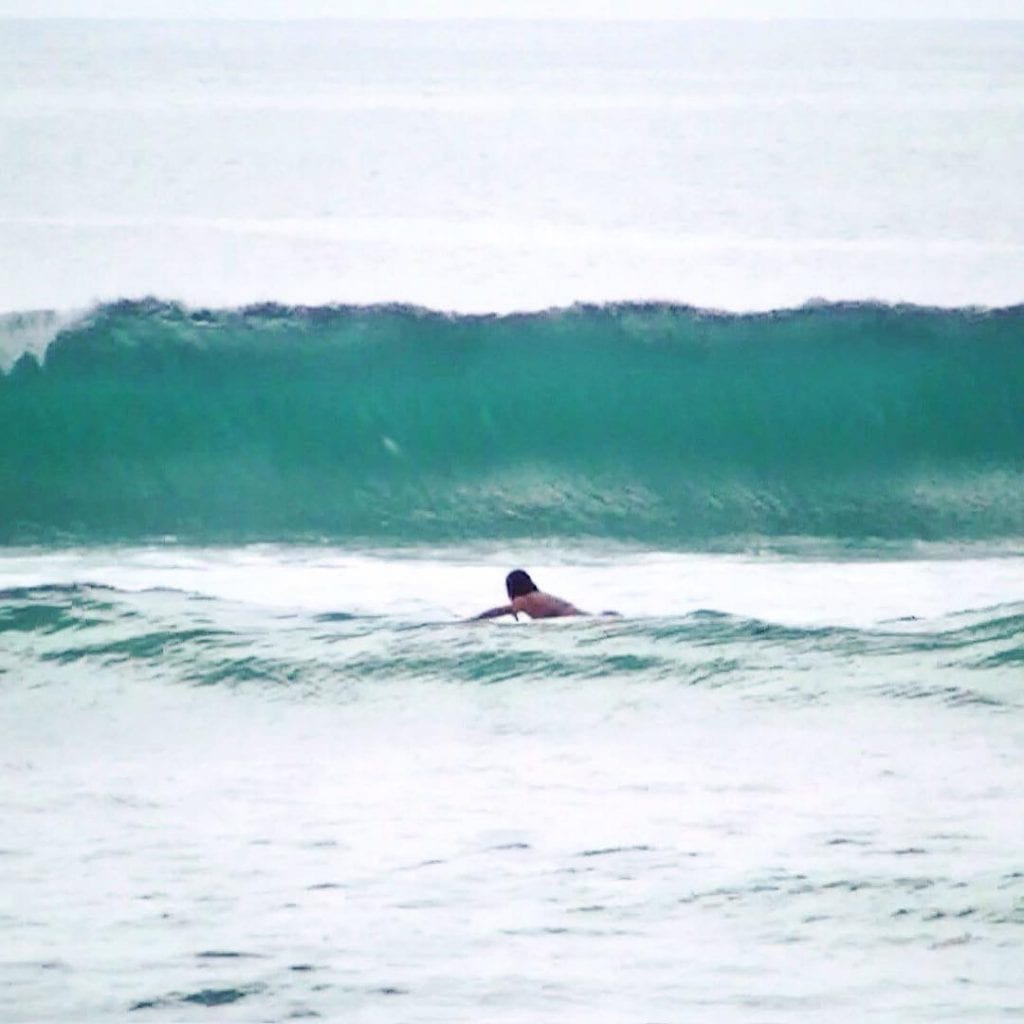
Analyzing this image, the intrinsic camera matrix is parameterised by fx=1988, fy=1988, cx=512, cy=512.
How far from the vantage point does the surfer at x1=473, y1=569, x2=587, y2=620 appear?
3.79m

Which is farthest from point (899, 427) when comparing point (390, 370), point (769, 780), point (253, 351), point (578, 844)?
point (578, 844)

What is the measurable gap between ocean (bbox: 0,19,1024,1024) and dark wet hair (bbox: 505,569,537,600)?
0.37ft

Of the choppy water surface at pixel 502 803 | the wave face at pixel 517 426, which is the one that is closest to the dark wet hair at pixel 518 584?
the choppy water surface at pixel 502 803

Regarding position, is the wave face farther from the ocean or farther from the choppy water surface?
the choppy water surface

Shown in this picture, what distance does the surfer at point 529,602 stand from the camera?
3785 mm

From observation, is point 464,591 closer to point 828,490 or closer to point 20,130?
point 828,490

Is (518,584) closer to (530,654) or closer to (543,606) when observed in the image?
(543,606)

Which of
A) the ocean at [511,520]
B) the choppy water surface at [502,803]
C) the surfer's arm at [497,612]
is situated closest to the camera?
the choppy water surface at [502,803]

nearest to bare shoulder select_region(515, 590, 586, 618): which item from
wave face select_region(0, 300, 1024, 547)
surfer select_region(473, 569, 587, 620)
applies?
surfer select_region(473, 569, 587, 620)

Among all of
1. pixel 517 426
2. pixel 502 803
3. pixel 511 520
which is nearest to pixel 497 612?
pixel 502 803

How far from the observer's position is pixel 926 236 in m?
4.16

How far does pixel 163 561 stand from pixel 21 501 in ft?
1.52

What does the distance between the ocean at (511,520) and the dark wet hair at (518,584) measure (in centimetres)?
11

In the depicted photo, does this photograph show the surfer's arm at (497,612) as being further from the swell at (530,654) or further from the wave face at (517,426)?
the wave face at (517,426)
